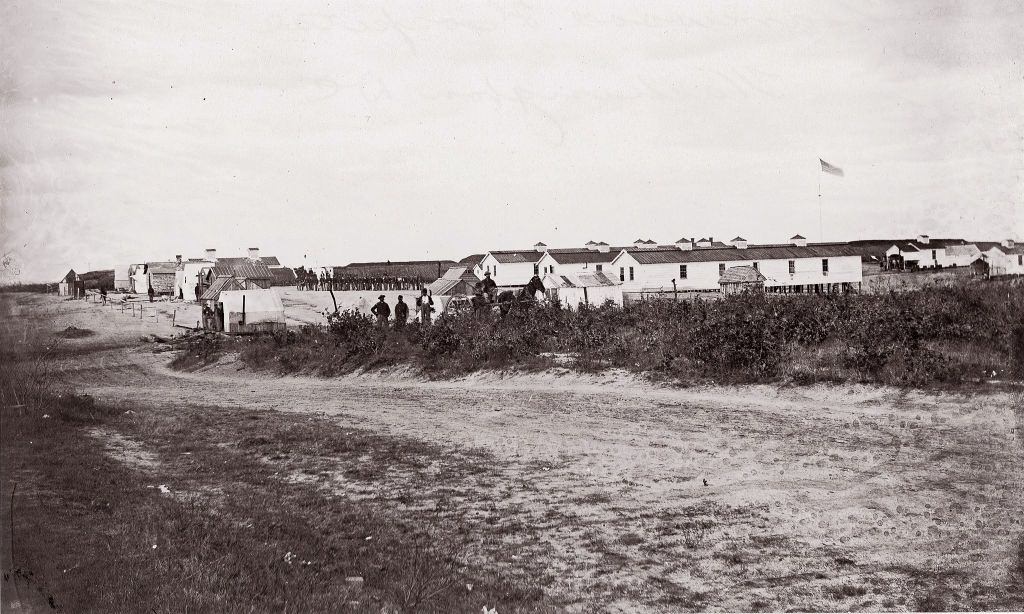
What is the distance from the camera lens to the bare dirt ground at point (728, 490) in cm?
576

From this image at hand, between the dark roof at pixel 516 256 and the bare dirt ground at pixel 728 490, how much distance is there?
37.6 m

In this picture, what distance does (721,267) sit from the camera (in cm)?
5322

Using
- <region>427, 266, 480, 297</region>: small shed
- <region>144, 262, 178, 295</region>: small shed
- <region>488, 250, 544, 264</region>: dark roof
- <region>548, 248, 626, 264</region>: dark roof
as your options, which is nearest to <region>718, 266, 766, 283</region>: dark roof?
<region>548, 248, 626, 264</region>: dark roof

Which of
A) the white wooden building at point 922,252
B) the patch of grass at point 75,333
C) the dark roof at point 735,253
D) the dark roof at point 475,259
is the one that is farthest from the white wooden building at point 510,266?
the white wooden building at point 922,252

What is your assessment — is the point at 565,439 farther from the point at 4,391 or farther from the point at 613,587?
the point at 4,391

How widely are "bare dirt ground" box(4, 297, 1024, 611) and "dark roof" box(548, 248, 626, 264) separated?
39.5 metres

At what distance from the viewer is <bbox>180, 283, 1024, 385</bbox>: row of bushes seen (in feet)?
43.4

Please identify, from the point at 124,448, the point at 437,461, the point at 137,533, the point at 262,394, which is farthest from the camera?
the point at 262,394

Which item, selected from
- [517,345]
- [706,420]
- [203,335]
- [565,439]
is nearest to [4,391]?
[565,439]

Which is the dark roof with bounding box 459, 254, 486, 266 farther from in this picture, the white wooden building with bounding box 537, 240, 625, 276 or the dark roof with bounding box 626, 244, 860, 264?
the dark roof with bounding box 626, 244, 860, 264

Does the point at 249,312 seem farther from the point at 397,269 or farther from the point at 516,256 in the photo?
the point at 516,256

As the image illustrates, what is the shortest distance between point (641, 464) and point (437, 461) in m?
2.72

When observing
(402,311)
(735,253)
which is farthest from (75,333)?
(735,253)

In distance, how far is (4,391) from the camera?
354 inches
